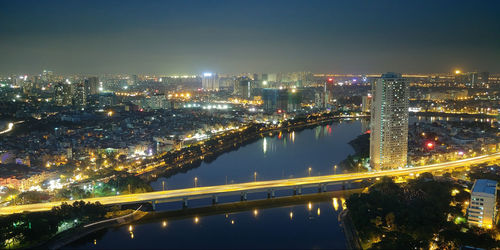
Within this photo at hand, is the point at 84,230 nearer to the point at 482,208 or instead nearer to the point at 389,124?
the point at 482,208

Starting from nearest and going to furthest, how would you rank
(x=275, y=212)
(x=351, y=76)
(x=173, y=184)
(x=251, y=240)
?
(x=251, y=240) → (x=275, y=212) → (x=173, y=184) → (x=351, y=76)

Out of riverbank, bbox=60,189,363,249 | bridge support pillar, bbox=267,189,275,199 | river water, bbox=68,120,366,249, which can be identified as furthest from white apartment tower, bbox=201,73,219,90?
riverbank, bbox=60,189,363,249

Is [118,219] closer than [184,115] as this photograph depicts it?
Yes

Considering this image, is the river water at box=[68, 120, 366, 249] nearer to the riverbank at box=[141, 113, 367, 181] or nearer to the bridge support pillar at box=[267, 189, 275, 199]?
the bridge support pillar at box=[267, 189, 275, 199]

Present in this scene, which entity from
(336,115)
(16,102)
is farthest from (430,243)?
(16,102)

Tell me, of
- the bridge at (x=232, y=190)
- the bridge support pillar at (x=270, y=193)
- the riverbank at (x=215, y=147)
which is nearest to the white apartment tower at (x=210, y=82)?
the riverbank at (x=215, y=147)

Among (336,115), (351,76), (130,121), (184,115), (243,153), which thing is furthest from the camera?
(351,76)

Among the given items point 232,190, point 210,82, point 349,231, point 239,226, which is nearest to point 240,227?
point 239,226

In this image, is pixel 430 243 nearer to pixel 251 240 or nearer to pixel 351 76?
pixel 251 240
